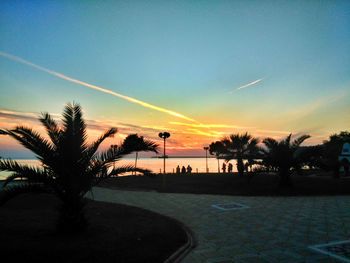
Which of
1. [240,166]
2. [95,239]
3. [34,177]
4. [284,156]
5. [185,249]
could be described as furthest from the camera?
[240,166]

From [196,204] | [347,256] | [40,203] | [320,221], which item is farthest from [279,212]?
[40,203]

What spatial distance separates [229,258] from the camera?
244 inches

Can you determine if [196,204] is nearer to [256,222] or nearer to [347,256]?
[256,222]

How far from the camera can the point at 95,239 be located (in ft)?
23.9

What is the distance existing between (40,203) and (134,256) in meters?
9.53

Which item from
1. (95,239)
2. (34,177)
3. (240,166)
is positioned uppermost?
(240,166)

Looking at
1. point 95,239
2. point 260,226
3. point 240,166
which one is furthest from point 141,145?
point 240,166

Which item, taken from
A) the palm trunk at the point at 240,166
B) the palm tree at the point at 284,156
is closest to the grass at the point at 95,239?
the palm tree at the point at 284,156

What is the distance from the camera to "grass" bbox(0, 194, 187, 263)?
19.8 ft

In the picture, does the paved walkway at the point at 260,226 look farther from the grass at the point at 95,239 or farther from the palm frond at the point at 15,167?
the palm frond at the point at 15,167

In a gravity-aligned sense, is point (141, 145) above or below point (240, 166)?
below

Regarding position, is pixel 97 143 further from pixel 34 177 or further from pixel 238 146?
pixel 238 146

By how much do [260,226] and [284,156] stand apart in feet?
38.7

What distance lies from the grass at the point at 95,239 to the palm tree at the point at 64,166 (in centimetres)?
81
